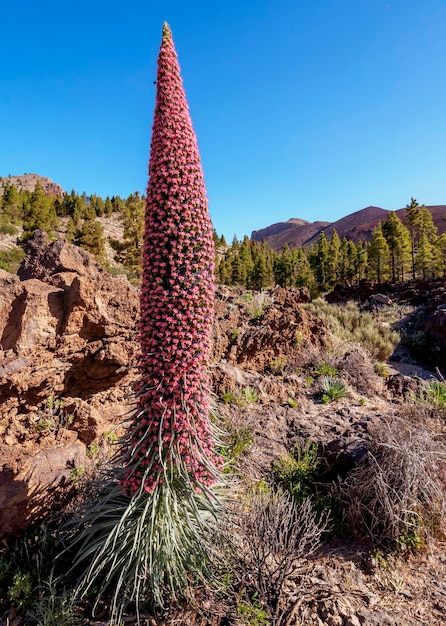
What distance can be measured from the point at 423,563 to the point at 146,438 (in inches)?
114

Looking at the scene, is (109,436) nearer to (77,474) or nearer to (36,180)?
(77,474)

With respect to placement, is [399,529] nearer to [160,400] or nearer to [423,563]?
[423,563]

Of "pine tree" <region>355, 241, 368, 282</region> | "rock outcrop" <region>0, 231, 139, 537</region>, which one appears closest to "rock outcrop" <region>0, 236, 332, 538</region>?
"rock outcrop" <region>0, 231, 139, 537</region>

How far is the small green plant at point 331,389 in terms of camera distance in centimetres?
626

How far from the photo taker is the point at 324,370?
22.7 feet

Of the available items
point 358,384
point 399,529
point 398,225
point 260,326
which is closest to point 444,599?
point 399,529

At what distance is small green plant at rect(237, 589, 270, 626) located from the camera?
2342mm

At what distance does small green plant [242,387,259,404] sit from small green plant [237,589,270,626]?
3263mm

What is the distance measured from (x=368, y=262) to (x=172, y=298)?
47619 mm

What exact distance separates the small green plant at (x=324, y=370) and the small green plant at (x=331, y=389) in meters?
0.30

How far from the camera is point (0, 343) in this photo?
12.4 ft

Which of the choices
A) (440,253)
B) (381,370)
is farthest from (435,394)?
→ (440,253)

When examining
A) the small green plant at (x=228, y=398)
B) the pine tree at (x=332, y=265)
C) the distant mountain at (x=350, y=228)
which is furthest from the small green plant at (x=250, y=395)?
the distant mountain at (x=350, y=228)

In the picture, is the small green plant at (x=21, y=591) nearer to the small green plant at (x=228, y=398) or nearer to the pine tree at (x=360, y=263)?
the small green plant at (x=228, y=398)
